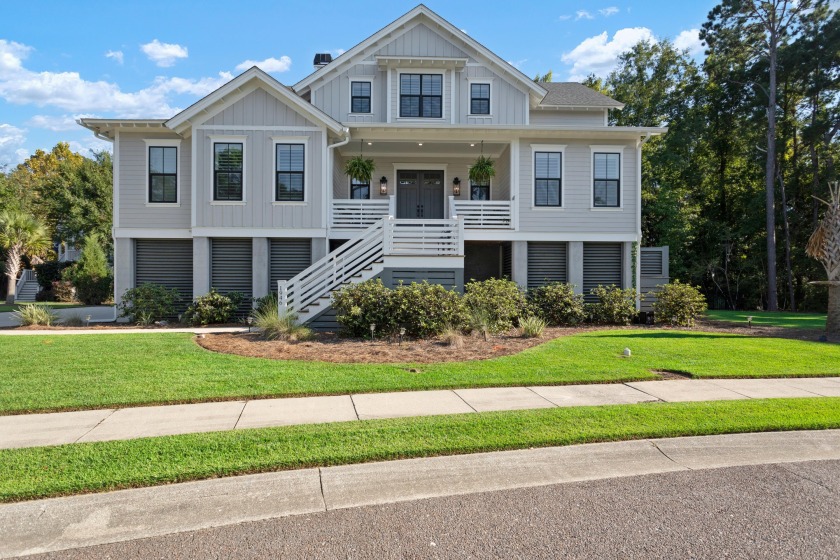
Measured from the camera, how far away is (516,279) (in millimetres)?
16188

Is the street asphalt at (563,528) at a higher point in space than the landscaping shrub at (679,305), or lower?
lower

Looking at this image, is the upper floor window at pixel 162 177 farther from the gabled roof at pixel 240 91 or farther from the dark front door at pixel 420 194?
the dark front door at pixel 420 194

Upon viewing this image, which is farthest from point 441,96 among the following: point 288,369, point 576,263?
point 288,369

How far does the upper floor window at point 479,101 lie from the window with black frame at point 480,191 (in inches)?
101

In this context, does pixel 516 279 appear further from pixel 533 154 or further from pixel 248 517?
pixel 248 517

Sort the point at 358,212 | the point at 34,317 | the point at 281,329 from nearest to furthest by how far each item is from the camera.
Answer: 1. the point at 281,329
2. the point at 34,317
3. the point at 358,212

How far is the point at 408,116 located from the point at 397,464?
600 inches

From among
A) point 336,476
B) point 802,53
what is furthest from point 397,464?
point 802,53

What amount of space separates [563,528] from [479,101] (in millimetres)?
16693

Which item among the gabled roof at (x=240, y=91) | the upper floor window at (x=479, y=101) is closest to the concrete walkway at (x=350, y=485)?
the gabled roof at (x=240, y=91)

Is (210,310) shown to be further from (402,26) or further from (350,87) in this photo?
(402,26)

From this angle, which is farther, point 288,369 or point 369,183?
point 369,183

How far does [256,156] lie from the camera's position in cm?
1527

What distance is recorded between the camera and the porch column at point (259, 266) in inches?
609
